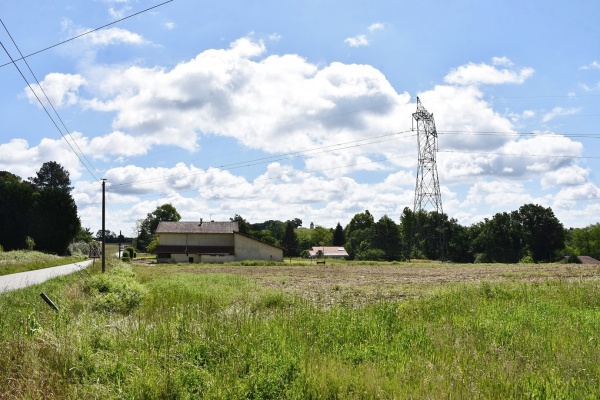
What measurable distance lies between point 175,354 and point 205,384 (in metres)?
1.22

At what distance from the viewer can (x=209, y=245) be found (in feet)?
254

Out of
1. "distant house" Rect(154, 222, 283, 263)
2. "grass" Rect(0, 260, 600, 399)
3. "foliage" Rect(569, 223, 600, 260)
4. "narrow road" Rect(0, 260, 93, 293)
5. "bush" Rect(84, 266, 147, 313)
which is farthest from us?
"foliage" Rect(569, 223, 600, 260)

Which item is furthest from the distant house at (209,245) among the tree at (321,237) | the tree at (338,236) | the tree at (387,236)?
the tree at (321,237)

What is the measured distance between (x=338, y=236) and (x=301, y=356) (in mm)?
137084

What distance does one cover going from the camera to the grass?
623 centimetres

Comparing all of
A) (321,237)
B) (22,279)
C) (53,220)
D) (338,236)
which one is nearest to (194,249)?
(53,220)

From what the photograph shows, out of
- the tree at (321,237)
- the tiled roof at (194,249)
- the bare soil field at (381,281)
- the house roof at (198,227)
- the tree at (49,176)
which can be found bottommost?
the bare soil field at (381,281)

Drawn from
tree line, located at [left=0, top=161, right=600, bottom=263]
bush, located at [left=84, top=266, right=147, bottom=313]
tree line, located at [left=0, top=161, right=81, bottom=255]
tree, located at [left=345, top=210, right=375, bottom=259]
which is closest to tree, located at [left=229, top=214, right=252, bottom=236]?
tree line, located at [left=0, top=161, right=600, bottom=263]

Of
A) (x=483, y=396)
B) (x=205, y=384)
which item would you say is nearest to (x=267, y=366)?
(x=205, y=384)

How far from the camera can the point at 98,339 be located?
798 cm

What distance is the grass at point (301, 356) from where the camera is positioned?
6.23 metres

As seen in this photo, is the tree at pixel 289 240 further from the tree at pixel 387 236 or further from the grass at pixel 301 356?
the grass at pixel 301 356

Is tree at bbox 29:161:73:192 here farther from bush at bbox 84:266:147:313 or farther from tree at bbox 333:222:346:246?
bush at bbox 84:266:147:313

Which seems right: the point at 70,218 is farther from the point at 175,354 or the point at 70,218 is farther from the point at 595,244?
the point at 595,244
